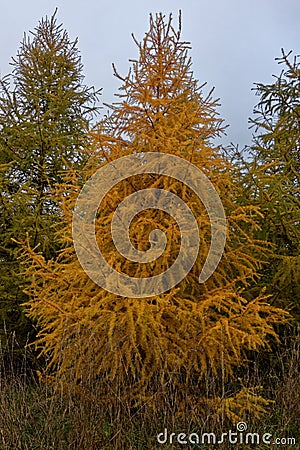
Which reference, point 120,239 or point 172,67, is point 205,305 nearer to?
point 120,239

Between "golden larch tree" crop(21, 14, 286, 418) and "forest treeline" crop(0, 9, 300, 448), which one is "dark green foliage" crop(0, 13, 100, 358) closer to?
"forest treeline" crop(0, 9, 300, 448)

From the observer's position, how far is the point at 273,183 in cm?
557

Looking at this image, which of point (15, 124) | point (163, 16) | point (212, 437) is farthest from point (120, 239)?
point (15, 124)

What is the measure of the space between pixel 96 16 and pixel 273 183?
4.18 meters

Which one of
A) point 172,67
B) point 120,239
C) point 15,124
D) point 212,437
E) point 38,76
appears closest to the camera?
point 212,437

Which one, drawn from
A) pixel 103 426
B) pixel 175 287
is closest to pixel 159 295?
pixel 175 287

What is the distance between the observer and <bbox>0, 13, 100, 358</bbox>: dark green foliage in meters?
6.76

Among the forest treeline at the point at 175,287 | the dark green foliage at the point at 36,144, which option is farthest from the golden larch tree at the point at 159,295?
the dark green foliage at the point at 36,144
